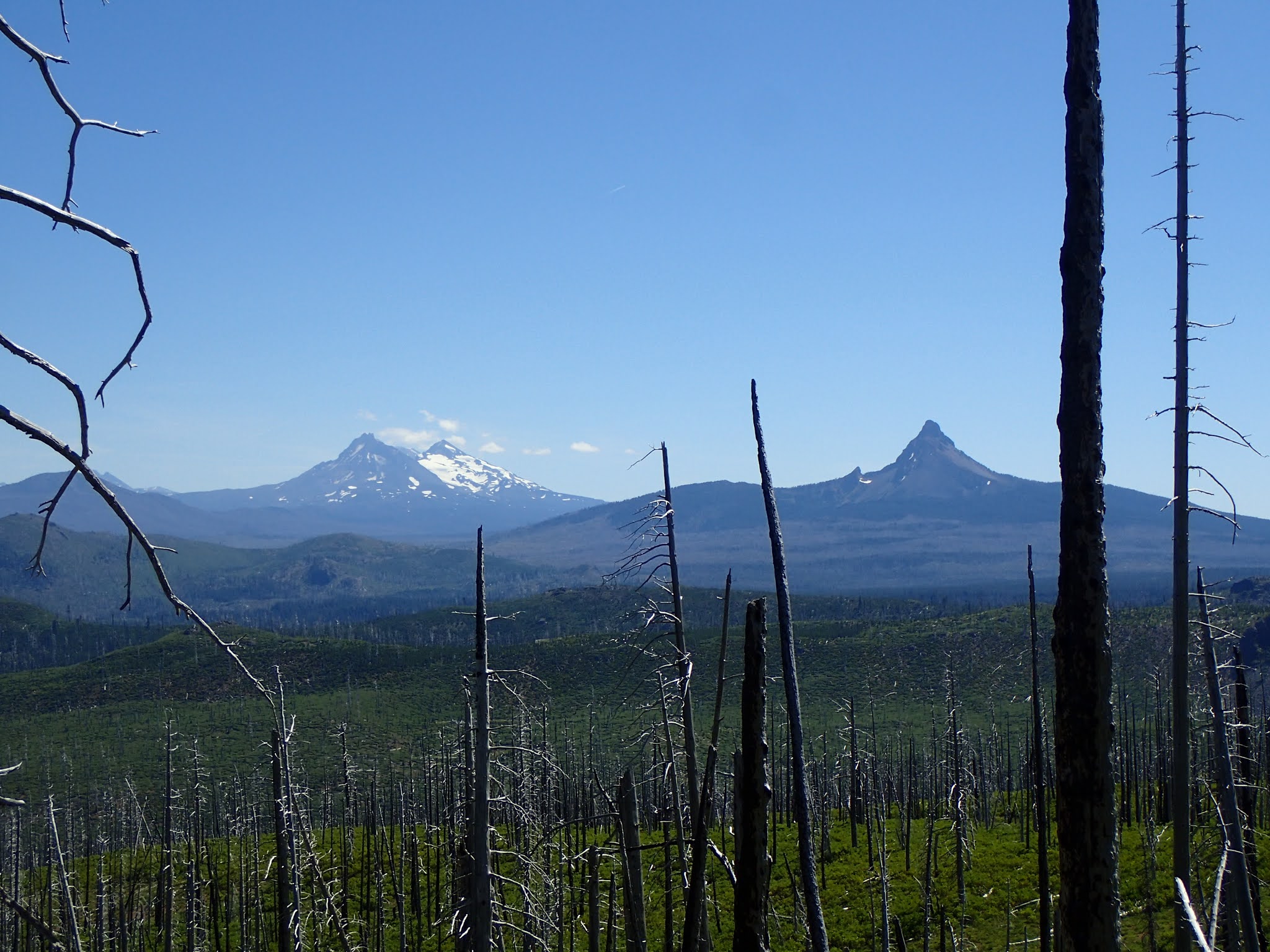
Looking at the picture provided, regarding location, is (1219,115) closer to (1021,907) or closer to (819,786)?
(1021,907)

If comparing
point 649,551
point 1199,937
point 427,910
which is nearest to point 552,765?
point 649,551

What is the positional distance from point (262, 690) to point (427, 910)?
41.1 meters

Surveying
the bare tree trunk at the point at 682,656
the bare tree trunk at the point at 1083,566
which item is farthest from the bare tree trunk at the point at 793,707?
the bare tree trunk at the point at 1083,566

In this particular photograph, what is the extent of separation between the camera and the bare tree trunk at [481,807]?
473 inches

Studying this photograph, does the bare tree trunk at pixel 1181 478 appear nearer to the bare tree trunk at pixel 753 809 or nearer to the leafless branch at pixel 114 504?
the bare tree trunk at pixel 753 809

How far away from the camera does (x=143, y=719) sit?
121m

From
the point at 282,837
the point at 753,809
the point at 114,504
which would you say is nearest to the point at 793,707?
the point at 753,809

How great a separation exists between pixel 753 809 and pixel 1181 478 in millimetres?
8660

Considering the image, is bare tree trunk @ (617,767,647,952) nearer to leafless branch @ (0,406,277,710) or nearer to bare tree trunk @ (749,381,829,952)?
bare tree trunk @ (749,381,829,952)

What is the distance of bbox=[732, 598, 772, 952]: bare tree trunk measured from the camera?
523 cm

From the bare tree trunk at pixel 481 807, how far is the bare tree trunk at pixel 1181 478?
8.22 metres

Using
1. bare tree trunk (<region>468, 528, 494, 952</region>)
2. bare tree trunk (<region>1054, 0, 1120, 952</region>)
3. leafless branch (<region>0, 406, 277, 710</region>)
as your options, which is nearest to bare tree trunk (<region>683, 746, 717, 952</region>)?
bare tree trunk (<region>1054, 0, 1120, 952</region>)

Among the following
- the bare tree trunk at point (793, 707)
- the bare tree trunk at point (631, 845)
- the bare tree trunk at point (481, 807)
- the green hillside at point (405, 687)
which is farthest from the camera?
the green hillside at point (405, 687)

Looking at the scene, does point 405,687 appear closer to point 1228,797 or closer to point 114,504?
point 1228,797
